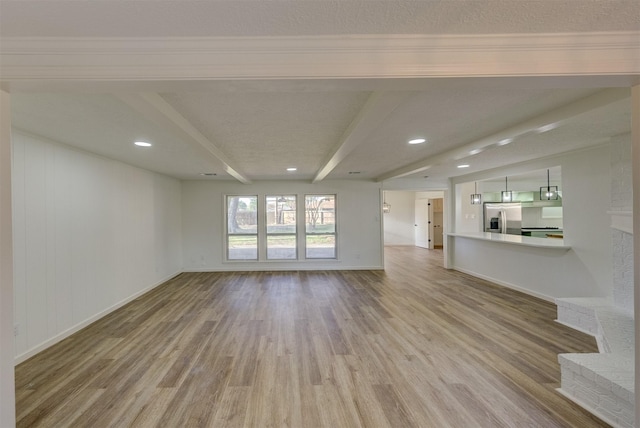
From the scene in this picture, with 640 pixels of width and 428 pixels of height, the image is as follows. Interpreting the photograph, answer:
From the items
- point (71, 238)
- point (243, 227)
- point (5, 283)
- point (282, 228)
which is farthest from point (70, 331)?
point (282, 228)

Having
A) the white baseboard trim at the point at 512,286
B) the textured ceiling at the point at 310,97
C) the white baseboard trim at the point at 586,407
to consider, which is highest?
the textured ceiling at the point at 310,97

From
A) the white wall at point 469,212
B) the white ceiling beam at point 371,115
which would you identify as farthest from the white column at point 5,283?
the white wall at point 469,212

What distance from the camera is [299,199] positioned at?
7.02m

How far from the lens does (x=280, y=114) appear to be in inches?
90.4

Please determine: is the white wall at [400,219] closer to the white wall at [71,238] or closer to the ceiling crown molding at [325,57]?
the white wall at [71,238]

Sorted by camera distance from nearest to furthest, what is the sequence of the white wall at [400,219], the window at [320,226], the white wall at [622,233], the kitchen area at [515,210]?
the white wall at [622,233] < the window at [320,226] < the kitchen area at [515,210] < the white wall at [400,219]

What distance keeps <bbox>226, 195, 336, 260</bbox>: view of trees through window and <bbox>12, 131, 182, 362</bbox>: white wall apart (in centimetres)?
210

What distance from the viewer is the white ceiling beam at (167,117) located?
5.75 feet

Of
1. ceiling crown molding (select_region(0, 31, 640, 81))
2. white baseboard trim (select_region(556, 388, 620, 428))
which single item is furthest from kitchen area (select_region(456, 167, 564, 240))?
ceiling crown molding (select_region(0, 31, 640, 81))

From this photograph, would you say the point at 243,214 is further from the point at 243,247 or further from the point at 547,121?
the point at 547,121

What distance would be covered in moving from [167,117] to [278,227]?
518 centimetres

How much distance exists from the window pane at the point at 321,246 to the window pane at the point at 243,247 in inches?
55.4

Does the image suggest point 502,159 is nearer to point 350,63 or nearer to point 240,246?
point 350,63

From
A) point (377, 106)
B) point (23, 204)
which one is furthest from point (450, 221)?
point (23, 204)
